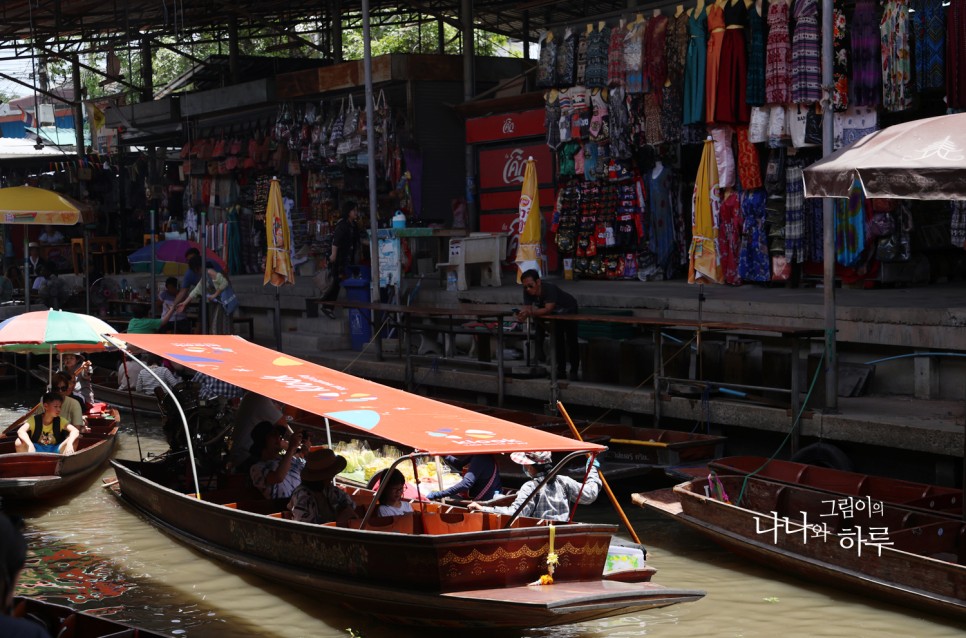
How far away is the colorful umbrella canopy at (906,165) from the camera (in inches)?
266

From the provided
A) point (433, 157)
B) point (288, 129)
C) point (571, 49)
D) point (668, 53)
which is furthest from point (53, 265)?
point (668, 53)

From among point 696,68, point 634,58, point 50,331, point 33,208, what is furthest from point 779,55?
point 33,208

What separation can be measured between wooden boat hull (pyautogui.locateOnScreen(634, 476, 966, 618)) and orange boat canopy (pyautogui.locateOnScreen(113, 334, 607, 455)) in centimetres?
240

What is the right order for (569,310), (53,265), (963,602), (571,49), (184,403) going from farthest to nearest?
(53,265) < (571,49) < (569,310) < (184,403) < (963,602)

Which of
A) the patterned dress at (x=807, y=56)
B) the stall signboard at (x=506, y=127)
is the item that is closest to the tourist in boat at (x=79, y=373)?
the stall signboard at (x=506, y=127)

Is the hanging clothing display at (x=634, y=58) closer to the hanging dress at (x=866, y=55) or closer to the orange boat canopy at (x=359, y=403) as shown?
the hanging dress at (x=866, y=55)

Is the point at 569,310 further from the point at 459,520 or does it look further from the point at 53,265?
the point at 53,265

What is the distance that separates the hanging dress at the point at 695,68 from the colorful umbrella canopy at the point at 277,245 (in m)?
6.77

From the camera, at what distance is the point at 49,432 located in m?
12.3

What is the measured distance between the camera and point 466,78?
20141 millimetres

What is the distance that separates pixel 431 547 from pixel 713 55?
9.49 meters

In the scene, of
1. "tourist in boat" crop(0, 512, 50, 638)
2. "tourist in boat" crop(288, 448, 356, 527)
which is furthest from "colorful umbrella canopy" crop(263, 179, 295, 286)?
"tourist in boat" crop(0, 512, 50, 638)

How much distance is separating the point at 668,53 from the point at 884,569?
9.26 metres

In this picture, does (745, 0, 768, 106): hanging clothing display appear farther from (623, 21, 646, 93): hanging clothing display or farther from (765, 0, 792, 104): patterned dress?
(623, 21, 646, 93): hanging clothing display
